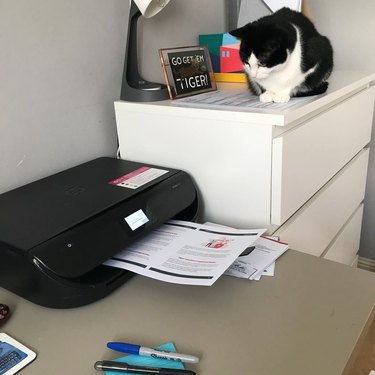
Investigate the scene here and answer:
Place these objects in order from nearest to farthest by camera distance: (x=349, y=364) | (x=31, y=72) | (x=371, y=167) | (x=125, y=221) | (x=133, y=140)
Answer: (x=349, y=364)
(x=125, y=221)
(x=31, y=72)
(x=133, y=140)
(x=371, y=167)

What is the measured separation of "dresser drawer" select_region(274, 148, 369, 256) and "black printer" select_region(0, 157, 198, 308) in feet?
0.87

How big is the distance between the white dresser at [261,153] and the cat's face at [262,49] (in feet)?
0.40

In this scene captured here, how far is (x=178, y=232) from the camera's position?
0.84 metres

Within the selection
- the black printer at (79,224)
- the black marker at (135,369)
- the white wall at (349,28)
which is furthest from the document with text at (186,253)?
the white wall at (349,28)

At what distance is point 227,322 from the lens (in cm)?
64

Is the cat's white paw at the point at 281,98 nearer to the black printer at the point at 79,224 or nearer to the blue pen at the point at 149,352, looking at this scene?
the black printer at the point at 79,224

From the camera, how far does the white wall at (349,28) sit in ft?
4.89

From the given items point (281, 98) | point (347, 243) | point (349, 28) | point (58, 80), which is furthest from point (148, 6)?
point (347, 243)

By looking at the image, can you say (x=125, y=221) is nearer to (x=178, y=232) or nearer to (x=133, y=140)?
(x=178, y=232)

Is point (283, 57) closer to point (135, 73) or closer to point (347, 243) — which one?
point (135, 73)

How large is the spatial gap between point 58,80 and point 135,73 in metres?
0.21

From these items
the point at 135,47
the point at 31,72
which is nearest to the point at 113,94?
the point at 135,47

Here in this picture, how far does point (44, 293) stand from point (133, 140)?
0.52m

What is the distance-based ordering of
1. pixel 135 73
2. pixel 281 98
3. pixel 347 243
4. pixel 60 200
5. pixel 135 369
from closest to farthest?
pixel 135 369 < pixel 60 200 < pixel 281 98 < pixel 135 73 < pixel 347 243
